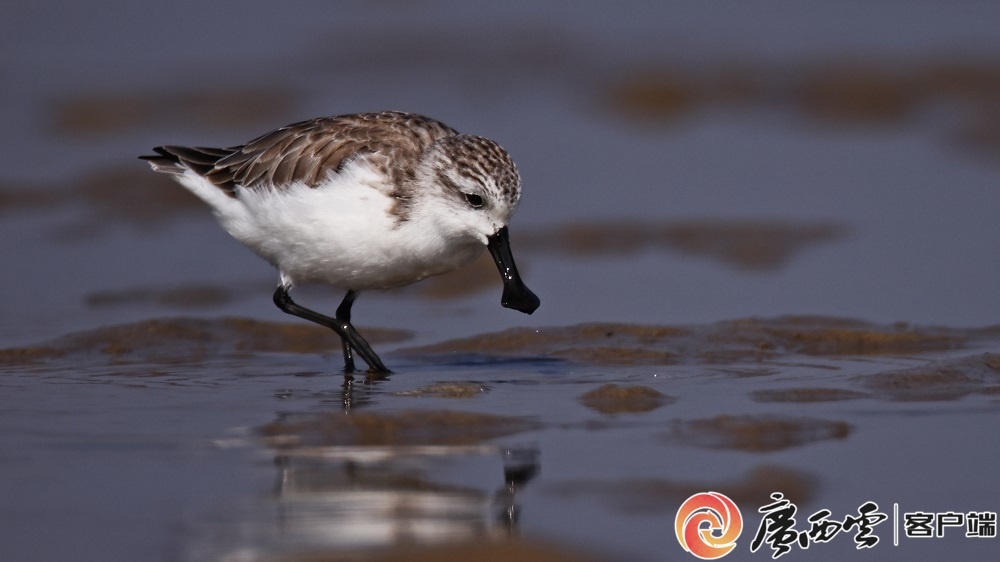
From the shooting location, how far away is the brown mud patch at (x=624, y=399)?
24.5 feet

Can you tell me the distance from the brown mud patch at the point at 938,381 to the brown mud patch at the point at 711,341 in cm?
89

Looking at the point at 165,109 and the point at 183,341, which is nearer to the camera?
the point at 183,341

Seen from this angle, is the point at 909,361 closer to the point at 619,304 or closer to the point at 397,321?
the point at 619,304

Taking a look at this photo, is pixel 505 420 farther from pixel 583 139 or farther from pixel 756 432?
pixel 583 139

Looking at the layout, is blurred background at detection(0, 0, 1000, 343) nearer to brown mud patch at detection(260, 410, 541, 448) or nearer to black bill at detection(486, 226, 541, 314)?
black bill at detection(486, 226, 541, 314)

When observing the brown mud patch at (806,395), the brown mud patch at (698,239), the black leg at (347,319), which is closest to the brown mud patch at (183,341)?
the black leg at (347,319)

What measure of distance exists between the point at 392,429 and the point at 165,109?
10.8 m

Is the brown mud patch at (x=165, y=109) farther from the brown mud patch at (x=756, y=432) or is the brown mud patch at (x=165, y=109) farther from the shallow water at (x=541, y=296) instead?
the brown mud patch at (x=756, y=432)

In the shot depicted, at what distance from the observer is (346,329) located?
29.6 feet

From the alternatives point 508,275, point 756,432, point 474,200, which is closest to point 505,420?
point 756,432

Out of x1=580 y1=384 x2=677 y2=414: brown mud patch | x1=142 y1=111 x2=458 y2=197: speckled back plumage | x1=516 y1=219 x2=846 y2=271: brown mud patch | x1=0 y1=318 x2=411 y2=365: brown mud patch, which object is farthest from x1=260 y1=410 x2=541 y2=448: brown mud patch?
x1=516 y1=219 x2=846 y2=271: brown mud patch

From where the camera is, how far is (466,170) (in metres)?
8.01

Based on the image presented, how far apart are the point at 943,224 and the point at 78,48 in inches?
465

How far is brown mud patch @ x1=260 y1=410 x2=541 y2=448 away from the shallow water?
2cm
